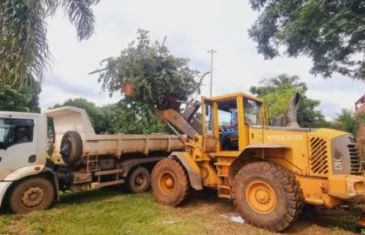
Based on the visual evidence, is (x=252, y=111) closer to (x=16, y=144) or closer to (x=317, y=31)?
(x=317, y=31)

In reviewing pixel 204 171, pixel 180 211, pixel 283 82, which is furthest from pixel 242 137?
pixel 283 82

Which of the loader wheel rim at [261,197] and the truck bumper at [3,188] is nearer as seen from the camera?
the loader wheel rim at [261,197]

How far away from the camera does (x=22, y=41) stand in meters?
6.27

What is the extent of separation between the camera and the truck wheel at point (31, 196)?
6289 millimetres

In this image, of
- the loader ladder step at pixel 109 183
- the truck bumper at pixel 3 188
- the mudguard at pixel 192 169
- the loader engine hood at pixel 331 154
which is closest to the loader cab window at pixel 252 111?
the loader engine hood at pixel 331 154

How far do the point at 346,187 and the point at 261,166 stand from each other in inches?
57.4

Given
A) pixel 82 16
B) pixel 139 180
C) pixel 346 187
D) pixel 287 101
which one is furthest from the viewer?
pixel 287 101

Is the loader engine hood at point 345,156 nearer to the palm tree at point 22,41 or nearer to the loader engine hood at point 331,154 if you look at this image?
the loader engine hood at point 331,154

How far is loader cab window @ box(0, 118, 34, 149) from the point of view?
20.8 feet

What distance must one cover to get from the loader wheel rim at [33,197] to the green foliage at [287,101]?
9928mm

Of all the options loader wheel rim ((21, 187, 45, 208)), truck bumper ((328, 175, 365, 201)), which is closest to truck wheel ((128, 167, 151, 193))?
loader wheel rim ((21, 187, 45, 208))

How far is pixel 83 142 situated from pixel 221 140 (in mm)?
3538

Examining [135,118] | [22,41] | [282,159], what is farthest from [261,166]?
[22,41]

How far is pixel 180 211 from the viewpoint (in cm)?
686
